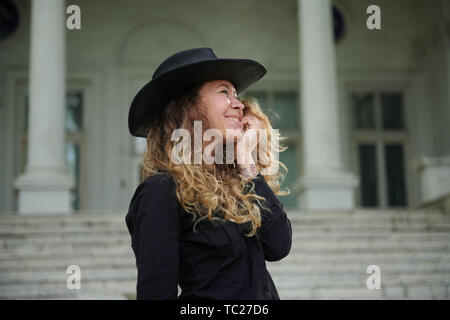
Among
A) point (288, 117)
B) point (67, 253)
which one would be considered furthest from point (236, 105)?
point (288, 117)

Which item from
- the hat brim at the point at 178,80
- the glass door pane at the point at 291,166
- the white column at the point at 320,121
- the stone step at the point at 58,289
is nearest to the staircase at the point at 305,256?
the stone step at the point at 58,289

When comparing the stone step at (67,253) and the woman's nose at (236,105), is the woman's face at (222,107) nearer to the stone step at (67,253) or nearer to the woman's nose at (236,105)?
the woman's nose at (236,105)

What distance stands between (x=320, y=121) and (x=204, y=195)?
31.2ft

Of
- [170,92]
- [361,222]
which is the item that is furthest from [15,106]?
[170,92]

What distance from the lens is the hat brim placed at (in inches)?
81.4

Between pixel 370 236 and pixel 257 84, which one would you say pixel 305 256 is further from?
pixel 257 84

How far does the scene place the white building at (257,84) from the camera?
49.4 feet

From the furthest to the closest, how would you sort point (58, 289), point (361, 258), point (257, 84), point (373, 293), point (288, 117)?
1. point (288, 117)
2. point (257, 84)
3. point (361, 258)
4. point (58, 289)
5. point (373, 293)

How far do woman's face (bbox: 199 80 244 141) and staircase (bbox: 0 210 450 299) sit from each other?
4587 millimetres

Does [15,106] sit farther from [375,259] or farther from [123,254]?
[375,259]

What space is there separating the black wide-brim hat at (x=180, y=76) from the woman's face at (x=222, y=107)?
0.11ft

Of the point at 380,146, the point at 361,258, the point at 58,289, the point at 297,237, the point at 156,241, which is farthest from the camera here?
the point at 380,146

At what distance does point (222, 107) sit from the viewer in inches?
82.0
